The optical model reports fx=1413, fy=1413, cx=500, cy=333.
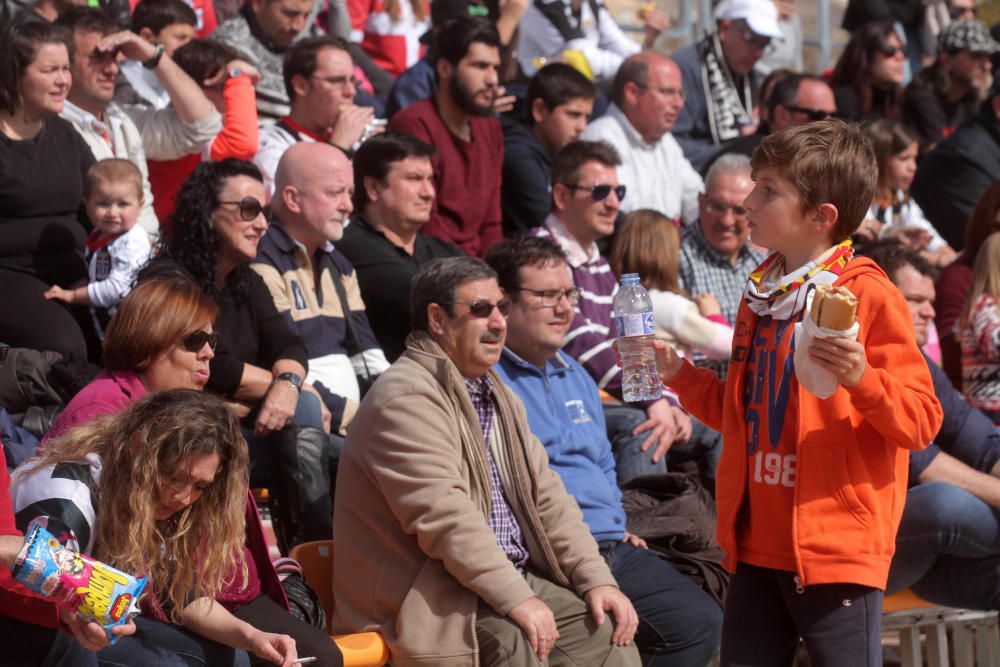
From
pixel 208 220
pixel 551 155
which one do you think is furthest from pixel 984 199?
pixel 208 220

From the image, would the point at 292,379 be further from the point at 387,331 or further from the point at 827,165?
the point at 827,165

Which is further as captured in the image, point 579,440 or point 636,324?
point 579,440

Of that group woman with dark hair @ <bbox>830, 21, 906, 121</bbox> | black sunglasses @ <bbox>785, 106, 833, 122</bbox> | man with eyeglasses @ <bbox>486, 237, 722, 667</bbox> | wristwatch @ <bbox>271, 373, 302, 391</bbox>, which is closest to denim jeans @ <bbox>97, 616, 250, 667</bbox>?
wristwatch @ <bbox>271, 373, 302, 391</bbox>

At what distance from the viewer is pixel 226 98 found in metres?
6.60

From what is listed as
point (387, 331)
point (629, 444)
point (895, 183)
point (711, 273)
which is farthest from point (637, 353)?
point (895, 183)

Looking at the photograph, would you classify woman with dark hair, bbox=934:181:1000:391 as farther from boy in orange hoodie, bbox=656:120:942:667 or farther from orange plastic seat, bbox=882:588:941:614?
boy in orange hoodie, bbox=656:120:942:667

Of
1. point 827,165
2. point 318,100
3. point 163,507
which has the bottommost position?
point 163,507

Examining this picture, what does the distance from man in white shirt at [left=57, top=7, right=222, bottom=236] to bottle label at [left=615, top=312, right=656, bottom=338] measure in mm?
2962

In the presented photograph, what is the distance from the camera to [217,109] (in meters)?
6.84

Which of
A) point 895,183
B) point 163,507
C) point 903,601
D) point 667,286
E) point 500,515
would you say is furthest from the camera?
point 895,183

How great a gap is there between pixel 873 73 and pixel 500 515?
6.55 m

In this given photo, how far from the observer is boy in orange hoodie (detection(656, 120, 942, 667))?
129 inches

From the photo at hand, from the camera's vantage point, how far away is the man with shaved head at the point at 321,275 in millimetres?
5426

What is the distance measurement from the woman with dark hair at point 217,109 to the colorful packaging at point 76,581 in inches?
139
